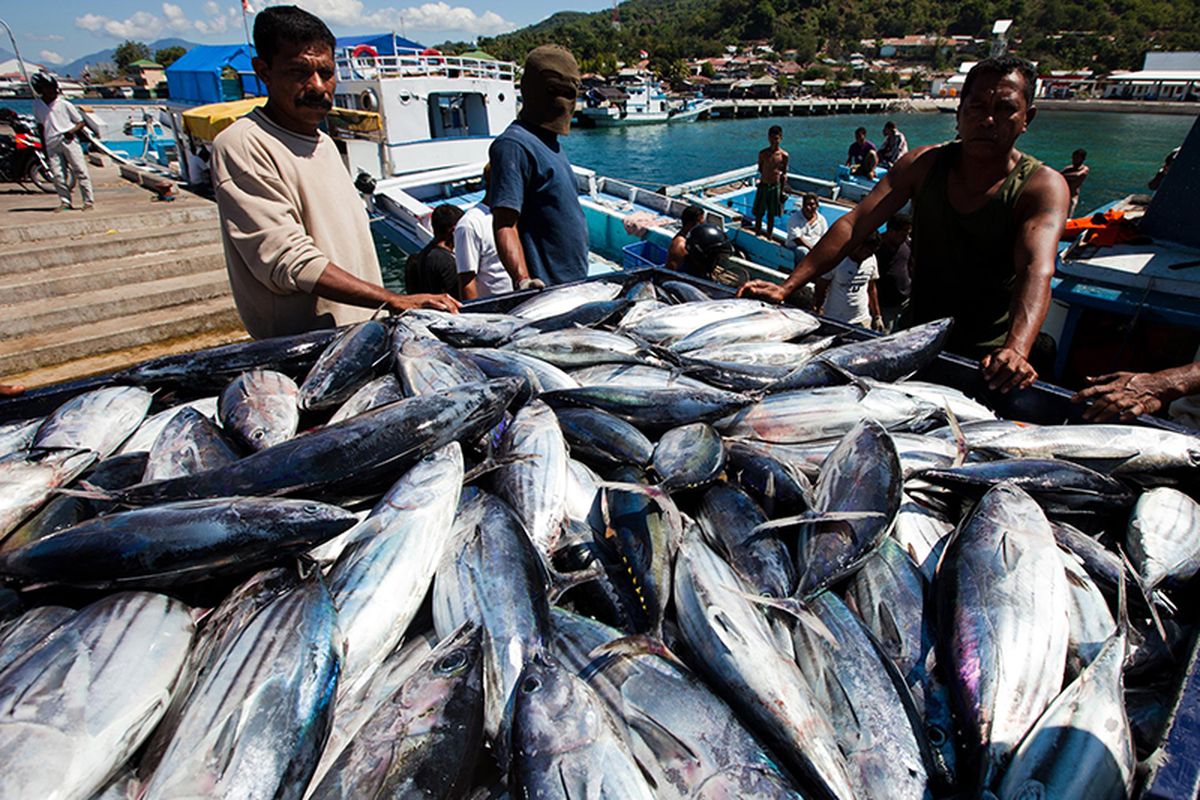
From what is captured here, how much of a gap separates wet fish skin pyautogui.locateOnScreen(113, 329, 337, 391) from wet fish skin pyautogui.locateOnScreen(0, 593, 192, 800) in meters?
1.18

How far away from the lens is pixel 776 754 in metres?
1.09

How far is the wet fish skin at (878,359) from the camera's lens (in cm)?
219

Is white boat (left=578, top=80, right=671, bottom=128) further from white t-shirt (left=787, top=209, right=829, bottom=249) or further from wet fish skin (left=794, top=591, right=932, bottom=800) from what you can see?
wet fish skin (left=794, top=591, right=932, bottom=800)

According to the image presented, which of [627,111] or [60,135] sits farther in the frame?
[627,111]

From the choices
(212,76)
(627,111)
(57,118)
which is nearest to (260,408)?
(57,118)

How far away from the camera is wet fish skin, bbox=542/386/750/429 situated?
1996 mm

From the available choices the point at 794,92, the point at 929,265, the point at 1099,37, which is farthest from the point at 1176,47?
the point at 929,265

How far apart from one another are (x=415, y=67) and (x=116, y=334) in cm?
1292

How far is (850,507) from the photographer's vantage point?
1534 mm

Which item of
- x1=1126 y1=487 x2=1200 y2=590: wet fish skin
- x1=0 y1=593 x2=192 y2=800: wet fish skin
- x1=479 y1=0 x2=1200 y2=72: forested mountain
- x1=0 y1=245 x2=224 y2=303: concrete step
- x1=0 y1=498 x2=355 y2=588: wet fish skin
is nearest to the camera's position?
x1=0 y1=593 x2=192 y2=800: wet fish skin

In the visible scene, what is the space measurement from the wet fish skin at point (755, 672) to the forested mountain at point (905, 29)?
90710mm

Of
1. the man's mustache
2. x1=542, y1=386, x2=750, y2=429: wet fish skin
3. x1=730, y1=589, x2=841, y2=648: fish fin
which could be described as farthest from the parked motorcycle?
x1=730, y1=589, x2=841, y2=648: fish fin

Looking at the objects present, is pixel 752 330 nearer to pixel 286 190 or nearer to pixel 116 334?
pixel 286 190

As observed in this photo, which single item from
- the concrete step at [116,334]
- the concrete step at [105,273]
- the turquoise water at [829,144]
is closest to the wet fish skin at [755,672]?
the concrete step at [116,334]
